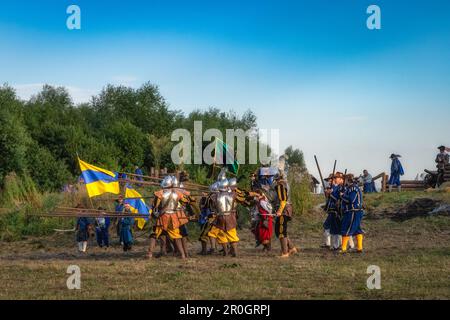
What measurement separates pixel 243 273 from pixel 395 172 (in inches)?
796

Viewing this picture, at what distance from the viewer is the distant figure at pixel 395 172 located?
107 ft

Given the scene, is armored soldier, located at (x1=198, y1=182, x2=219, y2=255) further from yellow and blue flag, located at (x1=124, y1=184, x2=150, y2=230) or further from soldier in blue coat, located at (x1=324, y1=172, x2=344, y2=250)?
soldier in blue coat, located at (x1=324, y1=172, x2=344, y2=250)

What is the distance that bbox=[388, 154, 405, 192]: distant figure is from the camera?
3259cm

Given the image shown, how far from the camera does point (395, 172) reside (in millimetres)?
32781

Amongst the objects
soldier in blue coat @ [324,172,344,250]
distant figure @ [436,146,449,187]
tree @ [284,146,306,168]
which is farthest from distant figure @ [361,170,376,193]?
tree @ [284,146,306,168]

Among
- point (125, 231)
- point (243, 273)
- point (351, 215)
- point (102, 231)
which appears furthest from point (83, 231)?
point (243, 273)

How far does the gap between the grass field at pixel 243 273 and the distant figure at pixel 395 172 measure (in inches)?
425

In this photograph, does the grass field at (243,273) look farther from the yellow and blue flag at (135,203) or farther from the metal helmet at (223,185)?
the metal helmet at (223,185)

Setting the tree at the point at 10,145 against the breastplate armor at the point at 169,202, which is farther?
the tree at the point at 10,145

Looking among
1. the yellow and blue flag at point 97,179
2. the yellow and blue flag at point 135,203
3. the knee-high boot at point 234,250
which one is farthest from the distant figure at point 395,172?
the yellow and blue flag at point 97,179

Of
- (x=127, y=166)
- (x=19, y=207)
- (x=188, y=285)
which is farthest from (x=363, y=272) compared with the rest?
(x=127, y=166)

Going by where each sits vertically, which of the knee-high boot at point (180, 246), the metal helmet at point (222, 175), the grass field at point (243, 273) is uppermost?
the metal helmet at point (222, 175)

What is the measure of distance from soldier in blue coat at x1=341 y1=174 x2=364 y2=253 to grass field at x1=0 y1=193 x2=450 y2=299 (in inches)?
18.6
